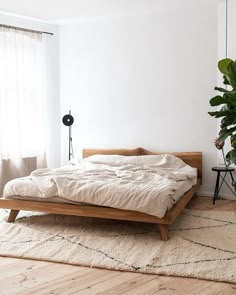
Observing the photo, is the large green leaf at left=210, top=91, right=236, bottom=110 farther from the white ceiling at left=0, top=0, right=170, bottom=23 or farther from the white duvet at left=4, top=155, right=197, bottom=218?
Result: the white ceiling at left=0, top=0, right=170, bottom=23

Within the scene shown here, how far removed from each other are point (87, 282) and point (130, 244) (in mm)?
762

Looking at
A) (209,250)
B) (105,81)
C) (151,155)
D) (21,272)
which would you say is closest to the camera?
(21,272)

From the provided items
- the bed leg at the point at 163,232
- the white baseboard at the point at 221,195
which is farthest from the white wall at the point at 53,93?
the bed leg at the point at 163,232

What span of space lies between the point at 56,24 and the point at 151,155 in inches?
105

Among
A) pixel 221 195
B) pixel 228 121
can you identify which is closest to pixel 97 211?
pixel 228 121

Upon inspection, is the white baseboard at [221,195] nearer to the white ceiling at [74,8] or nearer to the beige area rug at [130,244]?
the beige area rug at [130,244]

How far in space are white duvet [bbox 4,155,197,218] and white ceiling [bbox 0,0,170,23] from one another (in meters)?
2.14

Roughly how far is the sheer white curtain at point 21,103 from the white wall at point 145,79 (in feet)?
1.67

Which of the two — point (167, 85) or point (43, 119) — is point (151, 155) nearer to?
point (167, 85)

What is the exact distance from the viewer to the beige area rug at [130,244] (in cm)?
280

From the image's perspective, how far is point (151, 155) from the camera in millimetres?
5148

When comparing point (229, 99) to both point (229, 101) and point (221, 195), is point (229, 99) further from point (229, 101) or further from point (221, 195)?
point (221, 195)

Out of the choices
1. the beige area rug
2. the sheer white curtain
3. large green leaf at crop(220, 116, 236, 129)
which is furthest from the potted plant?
the sheer white curtain

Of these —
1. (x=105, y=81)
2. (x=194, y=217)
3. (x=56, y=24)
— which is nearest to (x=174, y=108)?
(x=105, y=81)
